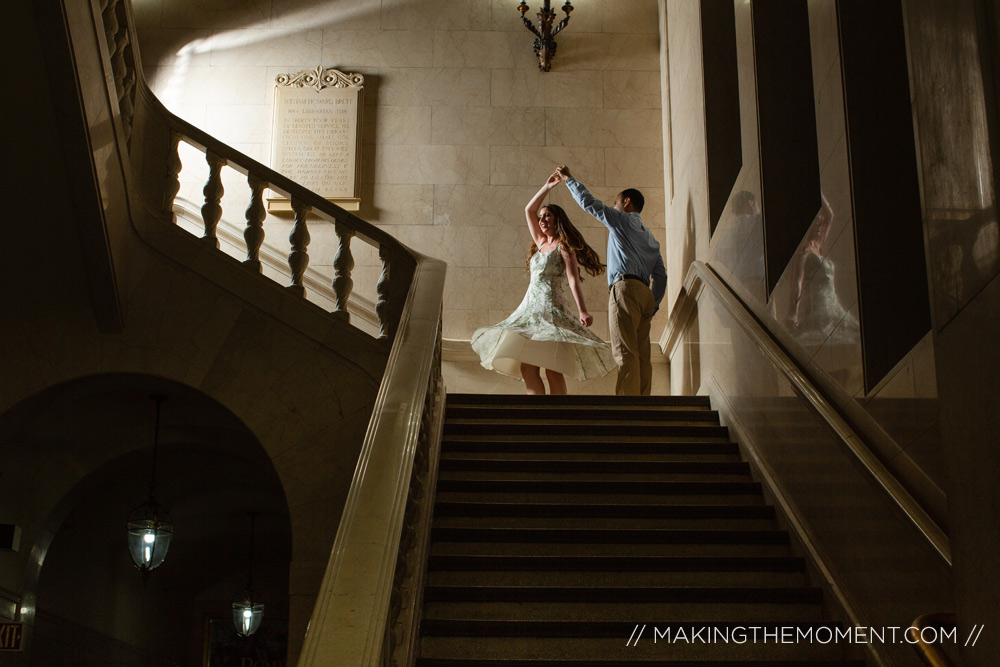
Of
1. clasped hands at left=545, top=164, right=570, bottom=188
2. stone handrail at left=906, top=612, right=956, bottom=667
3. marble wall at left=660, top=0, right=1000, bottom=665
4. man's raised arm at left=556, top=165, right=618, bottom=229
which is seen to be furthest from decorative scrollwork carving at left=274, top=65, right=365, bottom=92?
stone handrail at left=906, top=612, right=956, bottom=667

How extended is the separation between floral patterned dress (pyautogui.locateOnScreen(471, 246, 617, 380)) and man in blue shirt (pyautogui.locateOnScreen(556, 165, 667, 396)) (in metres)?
0.25

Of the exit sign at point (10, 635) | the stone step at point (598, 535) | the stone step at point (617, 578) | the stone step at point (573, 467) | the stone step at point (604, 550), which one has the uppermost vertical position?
the stone step at point (573, 467)

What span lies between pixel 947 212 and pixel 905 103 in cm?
251

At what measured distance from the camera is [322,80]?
11.3 meters

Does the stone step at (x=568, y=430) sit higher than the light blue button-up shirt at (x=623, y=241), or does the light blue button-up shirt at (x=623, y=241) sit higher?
the light blue button-up shirt at (x=623, y=241)

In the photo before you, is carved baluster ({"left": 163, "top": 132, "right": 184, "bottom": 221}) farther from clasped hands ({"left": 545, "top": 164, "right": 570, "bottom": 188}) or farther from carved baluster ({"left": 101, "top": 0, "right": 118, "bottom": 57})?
clasped hands ({"left": 545, "top": 164, "right": 570, "bottom": 188})

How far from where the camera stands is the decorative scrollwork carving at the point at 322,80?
11.3 meters

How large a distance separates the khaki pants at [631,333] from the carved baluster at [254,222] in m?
2.76

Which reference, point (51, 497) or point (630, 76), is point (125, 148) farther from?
point (630, 76)

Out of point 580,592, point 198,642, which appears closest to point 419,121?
point 580,592

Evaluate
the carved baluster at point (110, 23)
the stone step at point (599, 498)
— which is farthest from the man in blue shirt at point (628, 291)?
the carved baluster at point (110, 23)

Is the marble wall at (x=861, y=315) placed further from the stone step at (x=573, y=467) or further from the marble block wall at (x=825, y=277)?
the stone step at (x=573, y=467)

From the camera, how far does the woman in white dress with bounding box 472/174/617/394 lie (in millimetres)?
8031

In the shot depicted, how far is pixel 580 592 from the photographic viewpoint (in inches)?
184
